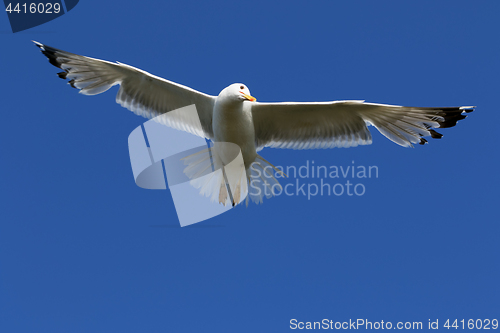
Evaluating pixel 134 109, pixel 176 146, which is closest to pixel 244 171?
pixel 176 146

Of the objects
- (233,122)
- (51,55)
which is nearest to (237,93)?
(233,122)

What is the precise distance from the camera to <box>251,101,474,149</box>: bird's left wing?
4.83m

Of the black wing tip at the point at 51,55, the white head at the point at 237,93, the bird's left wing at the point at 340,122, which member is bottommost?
the bird's left wing at the point at 340,122

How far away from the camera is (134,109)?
5121 mm

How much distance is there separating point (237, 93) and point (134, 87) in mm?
1057

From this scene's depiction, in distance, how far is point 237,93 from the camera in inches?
183

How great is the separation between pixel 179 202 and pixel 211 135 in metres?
0.74

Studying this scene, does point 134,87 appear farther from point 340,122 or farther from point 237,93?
point 340,122

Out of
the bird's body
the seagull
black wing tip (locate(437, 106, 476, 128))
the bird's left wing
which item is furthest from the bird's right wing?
black wing tip (locate(437, 106, 476, 128))

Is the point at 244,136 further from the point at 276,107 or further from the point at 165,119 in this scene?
the point at 165,119

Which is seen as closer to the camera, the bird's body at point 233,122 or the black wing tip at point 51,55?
the bird's body at point 233,122

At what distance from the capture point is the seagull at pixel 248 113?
481cm

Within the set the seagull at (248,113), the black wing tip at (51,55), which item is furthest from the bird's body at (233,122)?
the black wing tip at (51,55)

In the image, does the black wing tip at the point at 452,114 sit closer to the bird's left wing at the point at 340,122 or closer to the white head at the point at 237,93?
the bird's left wing at the point at 340,122
